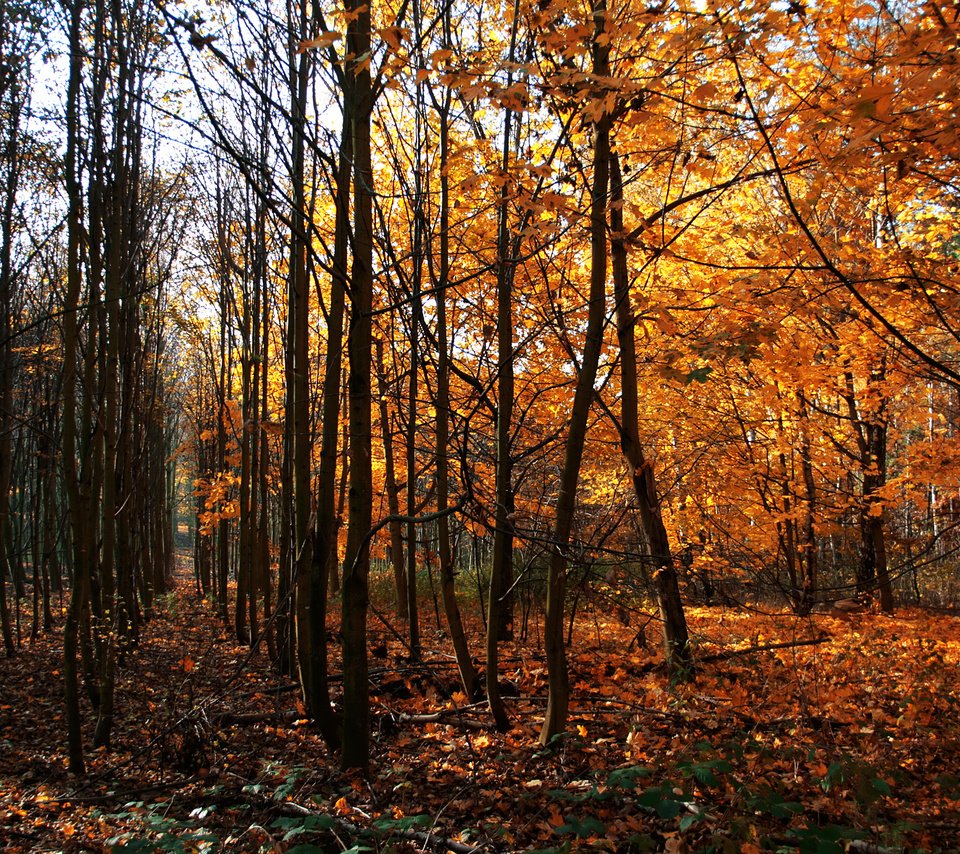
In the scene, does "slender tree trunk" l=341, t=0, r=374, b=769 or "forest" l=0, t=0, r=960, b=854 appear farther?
"slender tree trunk" l=341, t=0, r=374, b=769

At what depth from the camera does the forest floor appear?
2736mm

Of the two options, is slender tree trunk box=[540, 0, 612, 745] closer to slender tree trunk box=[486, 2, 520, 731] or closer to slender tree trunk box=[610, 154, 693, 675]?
slender tree trunk box=[486, 2, 520, 731]

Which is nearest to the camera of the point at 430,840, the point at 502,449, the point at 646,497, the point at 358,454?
the point at 430,840

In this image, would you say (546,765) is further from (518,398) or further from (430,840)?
(518,398)

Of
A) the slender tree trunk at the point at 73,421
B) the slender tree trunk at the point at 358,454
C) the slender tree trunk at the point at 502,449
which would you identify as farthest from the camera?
the slender tree trunk at the point at 73,421

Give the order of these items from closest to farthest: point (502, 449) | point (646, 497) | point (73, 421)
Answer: point (502, 449) → point (73, 421) → point (646, 497)

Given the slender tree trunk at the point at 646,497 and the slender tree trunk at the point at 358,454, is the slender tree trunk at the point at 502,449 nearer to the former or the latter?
the slender tree trunk at the point at 358,454

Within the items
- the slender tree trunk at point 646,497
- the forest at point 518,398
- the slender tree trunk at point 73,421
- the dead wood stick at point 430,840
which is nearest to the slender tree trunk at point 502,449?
the forest at point 518,398

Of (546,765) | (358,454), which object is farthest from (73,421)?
(546,765)

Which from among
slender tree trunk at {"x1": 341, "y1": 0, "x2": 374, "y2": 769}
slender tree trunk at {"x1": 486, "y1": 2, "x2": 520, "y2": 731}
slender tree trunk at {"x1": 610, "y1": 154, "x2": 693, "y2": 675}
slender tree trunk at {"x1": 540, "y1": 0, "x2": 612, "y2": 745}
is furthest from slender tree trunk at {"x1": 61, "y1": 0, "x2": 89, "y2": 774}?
slender tree trunk at {"x1": 610, "y1": 154, "x2": 693, "y2": 675}

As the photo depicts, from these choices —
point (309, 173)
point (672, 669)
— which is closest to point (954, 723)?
point (672, 669)

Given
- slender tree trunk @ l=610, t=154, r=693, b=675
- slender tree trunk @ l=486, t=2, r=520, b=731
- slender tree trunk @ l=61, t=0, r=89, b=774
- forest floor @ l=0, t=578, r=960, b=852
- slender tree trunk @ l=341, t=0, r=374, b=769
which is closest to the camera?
forest floor @ l=0, t=578, r=960, b=852

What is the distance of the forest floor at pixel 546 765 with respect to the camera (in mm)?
2736

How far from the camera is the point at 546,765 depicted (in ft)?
12.4
